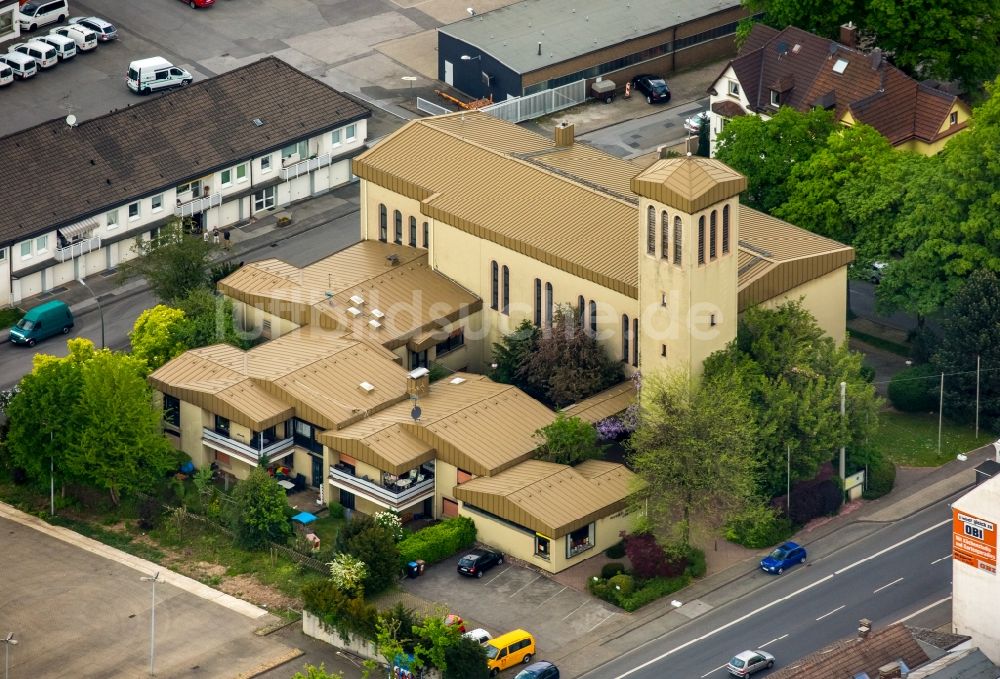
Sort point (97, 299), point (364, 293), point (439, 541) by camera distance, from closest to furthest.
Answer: point (439, 541) < point (364, 293) < point (97, 299)

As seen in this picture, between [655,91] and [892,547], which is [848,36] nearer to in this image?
[655,91]

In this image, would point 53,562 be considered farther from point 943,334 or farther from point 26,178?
point 943,334

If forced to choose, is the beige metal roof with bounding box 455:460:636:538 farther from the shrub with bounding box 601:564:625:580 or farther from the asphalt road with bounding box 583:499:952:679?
the asphalt road with bounding box 583:499:952:679

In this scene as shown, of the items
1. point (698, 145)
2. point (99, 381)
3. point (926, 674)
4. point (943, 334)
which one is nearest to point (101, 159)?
point (99, 381)

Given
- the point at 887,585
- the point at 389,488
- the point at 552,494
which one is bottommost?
the point at 887,585

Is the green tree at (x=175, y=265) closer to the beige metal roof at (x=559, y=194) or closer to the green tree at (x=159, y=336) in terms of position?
the green tree at (x=159, y=336)

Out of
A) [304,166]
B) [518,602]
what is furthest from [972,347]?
[304,166]

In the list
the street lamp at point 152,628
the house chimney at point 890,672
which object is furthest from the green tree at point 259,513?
the house chimney at point 890,672
